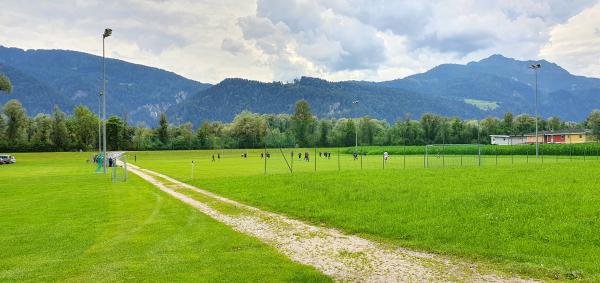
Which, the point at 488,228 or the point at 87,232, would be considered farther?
the point at 87,232

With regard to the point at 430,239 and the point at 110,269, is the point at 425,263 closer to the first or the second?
the point at 430,239

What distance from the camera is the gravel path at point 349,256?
32.0ft

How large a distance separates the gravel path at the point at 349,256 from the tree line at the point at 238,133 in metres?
106

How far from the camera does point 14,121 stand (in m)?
109

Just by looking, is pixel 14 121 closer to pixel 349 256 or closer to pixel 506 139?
pixel 349 256

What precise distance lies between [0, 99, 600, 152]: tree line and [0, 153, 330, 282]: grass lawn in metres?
102

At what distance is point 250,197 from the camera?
2342 cm

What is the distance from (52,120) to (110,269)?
136 m

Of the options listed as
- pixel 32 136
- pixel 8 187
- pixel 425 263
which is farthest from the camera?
pixel 32 136

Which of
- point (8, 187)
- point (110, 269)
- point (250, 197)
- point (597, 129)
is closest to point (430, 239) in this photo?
point (110, 269)

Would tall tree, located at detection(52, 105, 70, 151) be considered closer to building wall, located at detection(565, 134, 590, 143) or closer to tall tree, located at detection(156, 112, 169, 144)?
tall tree, located at detection(156, 112, 169, 144)

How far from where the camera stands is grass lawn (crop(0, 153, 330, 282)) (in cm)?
991

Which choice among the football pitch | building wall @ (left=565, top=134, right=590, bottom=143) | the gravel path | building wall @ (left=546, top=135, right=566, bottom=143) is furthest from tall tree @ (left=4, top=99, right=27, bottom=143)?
building wall @ (left=546, top=135, right=566, bottom=143)

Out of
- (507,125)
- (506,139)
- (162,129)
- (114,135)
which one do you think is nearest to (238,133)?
(162,129)
